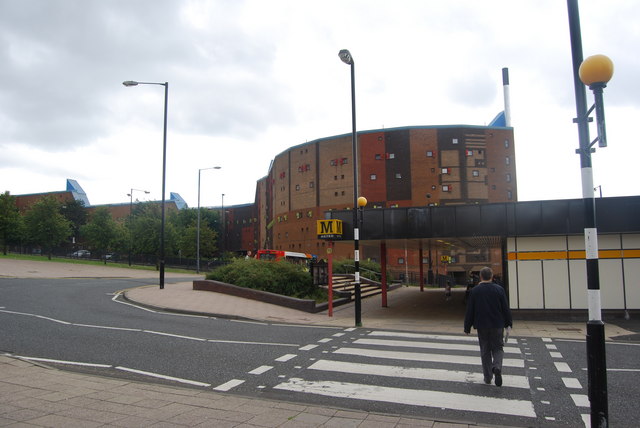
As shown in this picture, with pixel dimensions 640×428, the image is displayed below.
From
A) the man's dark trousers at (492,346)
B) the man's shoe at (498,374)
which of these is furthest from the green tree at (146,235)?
the man's shoe at (498,374)

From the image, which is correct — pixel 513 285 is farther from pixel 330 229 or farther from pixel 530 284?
pixel 330 229

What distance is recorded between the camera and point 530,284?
16.0m

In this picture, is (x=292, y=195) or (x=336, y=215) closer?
(x=336, y=215)

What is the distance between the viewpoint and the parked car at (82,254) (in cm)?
5290

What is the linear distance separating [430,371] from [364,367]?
1128mm

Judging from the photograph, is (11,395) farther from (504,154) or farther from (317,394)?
(504,154)

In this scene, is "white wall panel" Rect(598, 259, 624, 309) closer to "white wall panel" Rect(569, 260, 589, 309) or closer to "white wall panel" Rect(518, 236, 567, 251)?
"white wall panel" Rect(569, 260, 589, 309)

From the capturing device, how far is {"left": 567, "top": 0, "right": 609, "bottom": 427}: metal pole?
4.50m

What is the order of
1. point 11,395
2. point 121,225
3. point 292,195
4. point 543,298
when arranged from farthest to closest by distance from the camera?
point 292,195 → point 121,225 → point 543,298 → point 11,395

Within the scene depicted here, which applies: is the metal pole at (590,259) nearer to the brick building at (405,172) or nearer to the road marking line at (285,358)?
the road marking line at (285,358)

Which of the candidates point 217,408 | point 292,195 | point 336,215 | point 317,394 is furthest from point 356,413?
point 292,195

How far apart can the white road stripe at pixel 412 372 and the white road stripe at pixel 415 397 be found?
2.59 feet

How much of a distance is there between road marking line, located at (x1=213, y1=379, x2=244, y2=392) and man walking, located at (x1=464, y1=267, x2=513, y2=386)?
3551 mm

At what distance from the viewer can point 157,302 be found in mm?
17328
